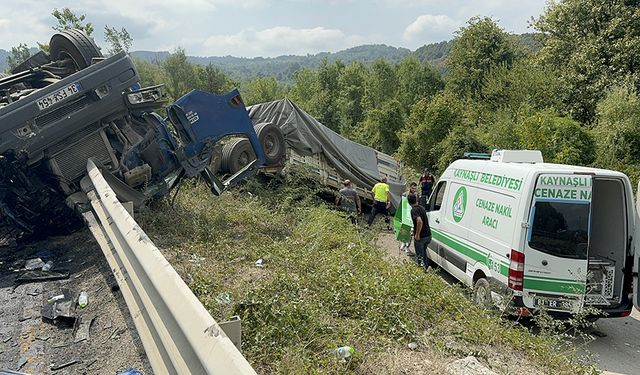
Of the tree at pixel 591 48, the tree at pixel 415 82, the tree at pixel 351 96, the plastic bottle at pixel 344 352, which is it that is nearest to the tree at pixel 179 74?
the tree at pixel 351 96

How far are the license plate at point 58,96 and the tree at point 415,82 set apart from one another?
151 feet

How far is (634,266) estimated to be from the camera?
5.38 m

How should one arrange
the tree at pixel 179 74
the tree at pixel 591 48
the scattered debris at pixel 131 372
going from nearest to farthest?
the scattered debris at pixel 131 372 → the tree at pixel 591 48 → the tree at pixel 179 74

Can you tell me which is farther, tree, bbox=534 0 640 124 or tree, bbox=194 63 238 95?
tree, bbox=194 63 238 95

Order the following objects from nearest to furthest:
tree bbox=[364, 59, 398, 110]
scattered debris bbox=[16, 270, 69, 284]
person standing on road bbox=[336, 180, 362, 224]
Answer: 1. scattered debris bbox=[16, 270, 69, 284]
2. person standing on road bbox=[336, 180, 362, 224]
3. tree bbox=[364, 59, 398, 110]

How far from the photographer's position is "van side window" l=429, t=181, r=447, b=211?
8.03 m

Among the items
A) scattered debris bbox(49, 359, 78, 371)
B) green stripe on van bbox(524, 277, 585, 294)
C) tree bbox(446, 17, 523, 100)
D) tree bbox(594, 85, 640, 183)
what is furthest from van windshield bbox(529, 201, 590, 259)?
tree bbox(446, 17, 523, 100)

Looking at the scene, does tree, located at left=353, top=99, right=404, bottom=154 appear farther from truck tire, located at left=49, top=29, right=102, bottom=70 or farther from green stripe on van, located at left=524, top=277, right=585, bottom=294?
truck tire, located at left=49, top=29, right=102, bottom=70

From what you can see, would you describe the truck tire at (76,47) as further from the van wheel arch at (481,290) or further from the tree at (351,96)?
the tree at (351,96)

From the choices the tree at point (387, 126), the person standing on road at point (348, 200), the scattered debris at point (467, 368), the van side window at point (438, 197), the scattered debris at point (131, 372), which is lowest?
the tree at point (387, 126)

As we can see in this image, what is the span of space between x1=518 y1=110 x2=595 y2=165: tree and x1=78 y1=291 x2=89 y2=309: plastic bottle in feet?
50.4

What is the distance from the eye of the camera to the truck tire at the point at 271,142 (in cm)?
1041

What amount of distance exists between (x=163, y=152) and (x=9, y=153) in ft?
5.94

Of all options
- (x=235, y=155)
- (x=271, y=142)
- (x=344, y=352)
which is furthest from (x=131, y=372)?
(x=271, y=142)
